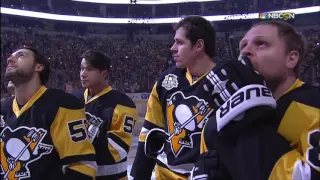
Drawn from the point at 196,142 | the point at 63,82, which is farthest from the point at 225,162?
the point at 63,82

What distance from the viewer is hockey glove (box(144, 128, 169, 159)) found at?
2014 mm

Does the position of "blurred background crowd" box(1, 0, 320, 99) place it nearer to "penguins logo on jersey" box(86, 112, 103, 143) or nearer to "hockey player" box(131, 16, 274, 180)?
"penguins logo on jersey" box(86, 112, 103, 143)

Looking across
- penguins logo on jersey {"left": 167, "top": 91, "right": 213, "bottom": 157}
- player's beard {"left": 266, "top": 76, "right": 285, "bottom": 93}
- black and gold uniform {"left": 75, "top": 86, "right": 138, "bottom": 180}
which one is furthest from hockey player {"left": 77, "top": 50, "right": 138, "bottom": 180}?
player's beard {"left": 266, "top": 76, "right": 285, "bottom": 93}

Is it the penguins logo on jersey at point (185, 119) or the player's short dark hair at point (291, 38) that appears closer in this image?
the player's short dark hair at point (291, 38)

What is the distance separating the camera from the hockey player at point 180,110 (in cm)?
189

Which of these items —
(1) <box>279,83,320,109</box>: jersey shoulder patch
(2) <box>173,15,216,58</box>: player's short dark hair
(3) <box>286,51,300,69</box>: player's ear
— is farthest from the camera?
(2) <box>173,15,216,58</box>: player's short dark hair

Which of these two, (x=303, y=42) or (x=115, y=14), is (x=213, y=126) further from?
(x=115, y=14)

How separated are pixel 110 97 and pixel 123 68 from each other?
16.0m

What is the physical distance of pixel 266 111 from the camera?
0.94 meters

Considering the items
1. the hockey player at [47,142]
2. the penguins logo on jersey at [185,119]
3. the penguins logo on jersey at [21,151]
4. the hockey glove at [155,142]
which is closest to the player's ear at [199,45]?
the penguins logo on jersey at [185,119]

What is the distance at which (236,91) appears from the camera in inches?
37.9

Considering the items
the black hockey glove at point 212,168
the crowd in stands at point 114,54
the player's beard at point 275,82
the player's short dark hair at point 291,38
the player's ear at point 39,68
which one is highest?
the player's short dark hair at point 291,38

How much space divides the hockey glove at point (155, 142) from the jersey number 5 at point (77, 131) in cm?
31

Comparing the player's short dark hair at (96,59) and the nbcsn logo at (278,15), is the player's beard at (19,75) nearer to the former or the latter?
the player's short dark hair at (96,59)
